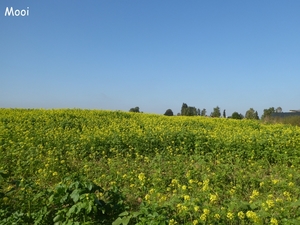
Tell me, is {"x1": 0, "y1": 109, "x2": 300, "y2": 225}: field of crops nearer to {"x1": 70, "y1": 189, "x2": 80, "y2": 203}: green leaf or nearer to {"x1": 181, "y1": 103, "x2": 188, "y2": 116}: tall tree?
{"x1": 70, "y1": 189, "x2": 80, "y2": 203}: green leaf

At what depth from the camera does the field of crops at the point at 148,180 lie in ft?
9.51

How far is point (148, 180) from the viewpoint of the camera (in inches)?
179

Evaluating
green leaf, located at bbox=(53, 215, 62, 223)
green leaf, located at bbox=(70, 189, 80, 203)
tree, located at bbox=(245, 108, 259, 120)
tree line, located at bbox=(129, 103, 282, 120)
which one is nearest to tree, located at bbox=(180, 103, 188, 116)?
tree line, located at bbox=(129, 103, 282, 120)

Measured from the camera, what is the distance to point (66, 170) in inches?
210

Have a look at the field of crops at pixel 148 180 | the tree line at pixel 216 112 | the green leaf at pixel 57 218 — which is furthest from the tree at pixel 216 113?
the green leaf at pixel 57 218

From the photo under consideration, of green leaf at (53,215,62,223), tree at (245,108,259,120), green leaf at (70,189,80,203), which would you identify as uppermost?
tree at (245,108,259,120)

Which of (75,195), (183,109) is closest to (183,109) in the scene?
(183,109)

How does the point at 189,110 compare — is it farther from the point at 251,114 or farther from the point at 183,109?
the point at 251,114

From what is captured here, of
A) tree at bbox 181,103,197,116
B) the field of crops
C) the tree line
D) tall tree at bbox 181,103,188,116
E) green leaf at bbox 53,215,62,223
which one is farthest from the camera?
tall tree at bbox 181,103,188,116

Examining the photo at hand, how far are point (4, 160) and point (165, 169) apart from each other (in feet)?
11.6

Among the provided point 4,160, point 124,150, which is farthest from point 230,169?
point 4,160

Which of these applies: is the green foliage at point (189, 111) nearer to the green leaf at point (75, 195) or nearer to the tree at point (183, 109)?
the tree at point (183, 109)

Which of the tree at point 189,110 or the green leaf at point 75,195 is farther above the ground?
the tree at point 189,110

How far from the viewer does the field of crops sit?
2.90 meters
